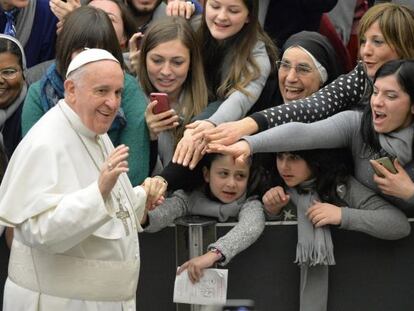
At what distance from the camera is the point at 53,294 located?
4.95 metres

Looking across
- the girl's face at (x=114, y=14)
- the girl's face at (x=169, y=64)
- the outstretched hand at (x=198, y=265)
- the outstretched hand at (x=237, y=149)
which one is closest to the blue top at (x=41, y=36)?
the girl's face at (x=114, y=14)

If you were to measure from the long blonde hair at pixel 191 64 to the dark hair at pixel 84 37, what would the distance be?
1.54 ft

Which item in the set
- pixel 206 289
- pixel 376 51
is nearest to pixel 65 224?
pixel 206 289

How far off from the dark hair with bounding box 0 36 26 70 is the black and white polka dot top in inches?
53.2

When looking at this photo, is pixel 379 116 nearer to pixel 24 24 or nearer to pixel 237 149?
pixel 237 149

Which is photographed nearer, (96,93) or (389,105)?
(96,93)

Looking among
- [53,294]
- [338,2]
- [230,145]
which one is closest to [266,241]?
[230,145]

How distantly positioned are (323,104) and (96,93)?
1579 mm

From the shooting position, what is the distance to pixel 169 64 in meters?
6.34

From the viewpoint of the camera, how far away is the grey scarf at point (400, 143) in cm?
575

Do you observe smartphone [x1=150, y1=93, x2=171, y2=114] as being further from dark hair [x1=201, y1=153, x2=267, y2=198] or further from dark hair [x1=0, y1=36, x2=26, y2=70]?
dark hair [x1=0, y1=36, x2=26, y2=70]

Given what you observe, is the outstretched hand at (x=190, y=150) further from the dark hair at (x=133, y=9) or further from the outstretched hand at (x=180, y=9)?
the dark hair at (x=133, y=9)

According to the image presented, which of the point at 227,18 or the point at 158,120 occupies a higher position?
the point at 227,18

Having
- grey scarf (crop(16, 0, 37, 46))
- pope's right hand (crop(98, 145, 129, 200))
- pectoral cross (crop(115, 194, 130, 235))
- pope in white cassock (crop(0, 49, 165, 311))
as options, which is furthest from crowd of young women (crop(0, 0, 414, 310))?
pope's right hand (crop(98, 145, 129, 200))
